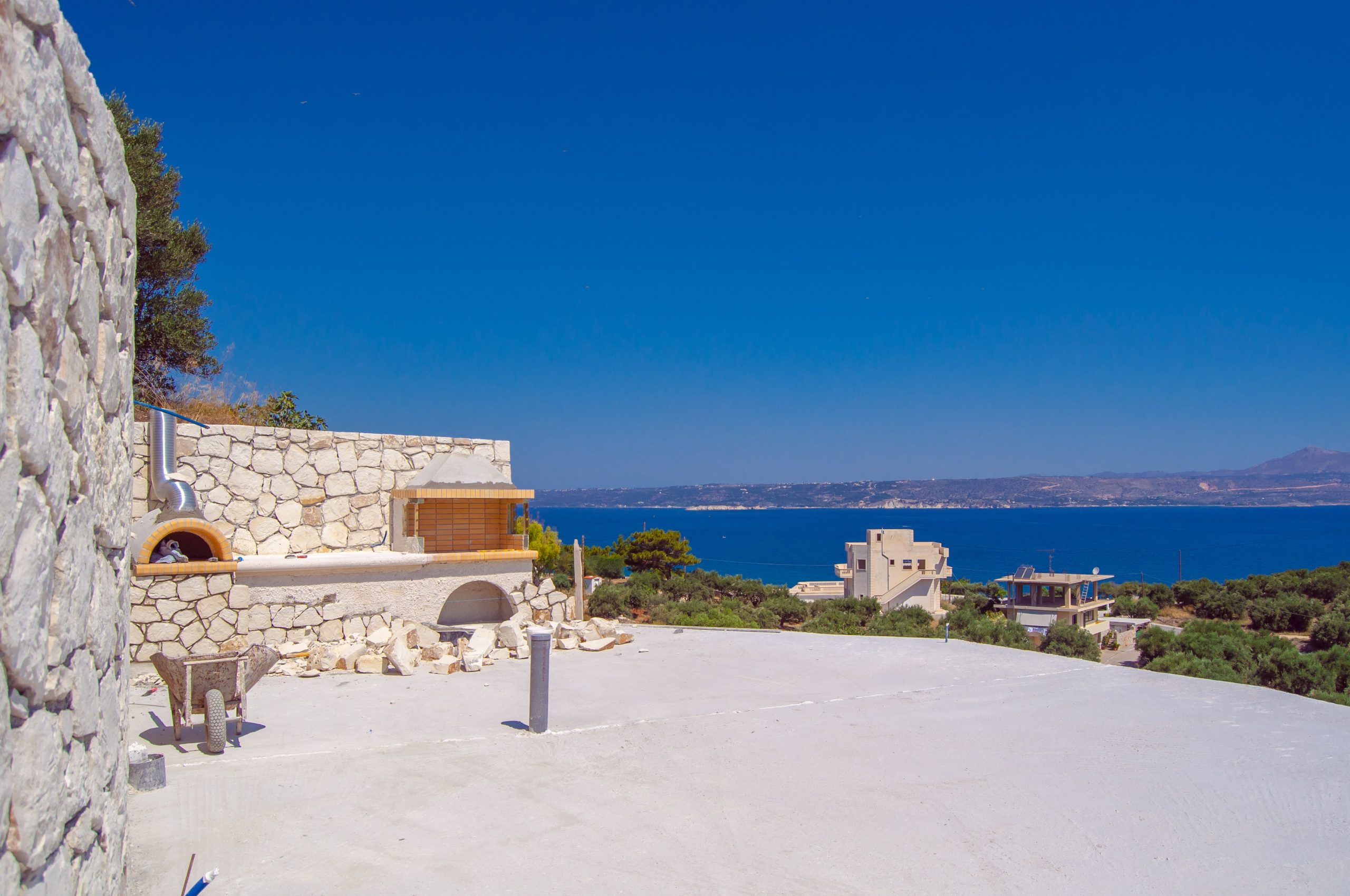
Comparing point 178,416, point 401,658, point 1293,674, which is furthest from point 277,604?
point 1293,674

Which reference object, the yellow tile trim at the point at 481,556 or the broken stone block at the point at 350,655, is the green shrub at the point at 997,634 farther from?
the broken stone block at the point at 350,655

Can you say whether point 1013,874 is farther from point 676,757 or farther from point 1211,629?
point 1211,629

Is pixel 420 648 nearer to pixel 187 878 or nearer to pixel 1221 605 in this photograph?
pixel 187 878

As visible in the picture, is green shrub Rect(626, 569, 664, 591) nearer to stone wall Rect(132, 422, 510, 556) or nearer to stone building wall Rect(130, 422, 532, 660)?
stone building wall Rect(130, 422, 532, 660)

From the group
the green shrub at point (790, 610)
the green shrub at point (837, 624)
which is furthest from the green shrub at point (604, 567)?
the green shrub at point (837, 624)

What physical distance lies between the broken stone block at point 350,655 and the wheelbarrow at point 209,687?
3156 mm

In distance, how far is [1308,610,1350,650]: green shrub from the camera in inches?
749

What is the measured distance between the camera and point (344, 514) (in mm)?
13648

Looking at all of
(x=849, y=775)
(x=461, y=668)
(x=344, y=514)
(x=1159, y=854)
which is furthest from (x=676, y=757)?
(x=344, y=514)

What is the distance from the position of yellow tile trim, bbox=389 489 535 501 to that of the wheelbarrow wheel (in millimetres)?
6933

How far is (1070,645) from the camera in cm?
1527

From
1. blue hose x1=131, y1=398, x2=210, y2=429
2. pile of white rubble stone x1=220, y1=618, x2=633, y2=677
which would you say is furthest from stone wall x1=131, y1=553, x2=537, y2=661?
blue hose x1=131, y1=398, x2=210, y2=429

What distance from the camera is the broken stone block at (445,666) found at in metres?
9.94

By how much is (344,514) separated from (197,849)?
9.38 meters
